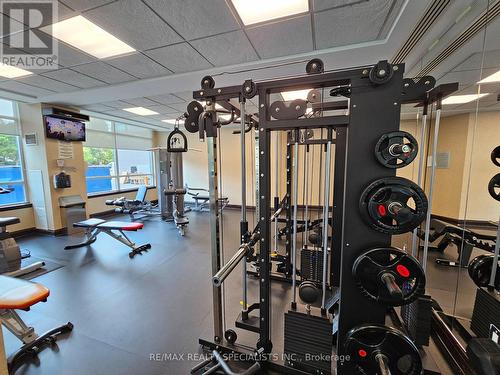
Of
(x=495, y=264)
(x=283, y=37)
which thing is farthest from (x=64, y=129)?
(x=495, y=264)

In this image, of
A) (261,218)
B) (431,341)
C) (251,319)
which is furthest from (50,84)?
(431,341)

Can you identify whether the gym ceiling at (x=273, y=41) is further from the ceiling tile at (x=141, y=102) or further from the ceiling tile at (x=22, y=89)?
the ceiling tile at (x=141, y=102)

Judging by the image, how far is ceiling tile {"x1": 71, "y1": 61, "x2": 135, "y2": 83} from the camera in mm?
2842

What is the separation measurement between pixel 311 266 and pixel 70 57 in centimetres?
375

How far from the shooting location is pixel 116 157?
6.59m

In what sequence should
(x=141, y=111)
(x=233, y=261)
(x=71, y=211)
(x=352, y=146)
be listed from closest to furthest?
(x=352, y=146) → (x=233, y=261) → (x=71, y=211) → (x=141, y=111)

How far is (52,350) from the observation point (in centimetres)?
178

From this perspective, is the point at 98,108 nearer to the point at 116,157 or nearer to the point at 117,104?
the point at 117,104

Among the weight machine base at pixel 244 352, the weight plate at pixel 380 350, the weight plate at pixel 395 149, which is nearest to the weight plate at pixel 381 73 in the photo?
the weight plate at pixel 395 149

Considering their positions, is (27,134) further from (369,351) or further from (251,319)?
(369,351)

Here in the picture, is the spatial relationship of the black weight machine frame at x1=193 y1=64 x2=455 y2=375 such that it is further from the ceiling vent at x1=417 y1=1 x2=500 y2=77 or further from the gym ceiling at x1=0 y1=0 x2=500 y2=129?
the ceiling vent at x1=417 y1=1 x2=500 y2=77

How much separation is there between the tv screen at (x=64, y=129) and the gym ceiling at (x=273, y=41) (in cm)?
110

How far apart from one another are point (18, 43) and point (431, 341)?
196 inches

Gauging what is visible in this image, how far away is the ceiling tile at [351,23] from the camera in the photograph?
1796 mm
